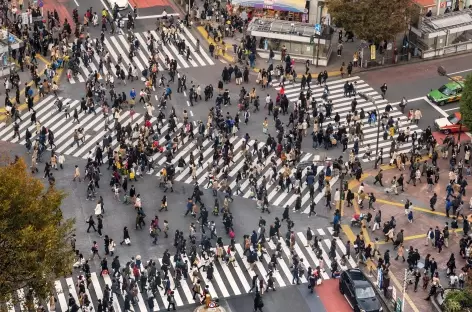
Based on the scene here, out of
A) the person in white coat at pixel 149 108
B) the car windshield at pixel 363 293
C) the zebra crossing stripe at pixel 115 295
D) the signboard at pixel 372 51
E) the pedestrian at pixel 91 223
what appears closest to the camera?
the car windshield at pixel 363 293

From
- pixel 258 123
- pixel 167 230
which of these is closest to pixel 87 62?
pixel 258 123

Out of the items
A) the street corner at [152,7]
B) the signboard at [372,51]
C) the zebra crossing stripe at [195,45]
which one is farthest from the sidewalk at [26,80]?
the signboard at [372,51]

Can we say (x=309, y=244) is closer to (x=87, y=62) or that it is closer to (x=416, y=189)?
(x=416, y=189)

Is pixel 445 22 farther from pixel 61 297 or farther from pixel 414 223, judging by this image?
pixel 61 297

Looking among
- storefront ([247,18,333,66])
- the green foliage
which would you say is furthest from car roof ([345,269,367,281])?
storefront ([247,18,333,66])

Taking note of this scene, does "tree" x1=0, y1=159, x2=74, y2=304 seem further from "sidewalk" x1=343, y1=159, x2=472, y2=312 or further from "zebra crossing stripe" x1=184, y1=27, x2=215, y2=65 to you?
"zebra crossing stripe" x1=184, y1=27, x2=215, y2=65

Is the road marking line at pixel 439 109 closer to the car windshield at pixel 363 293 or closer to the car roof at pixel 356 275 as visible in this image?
the car roof at pixel 356 275
